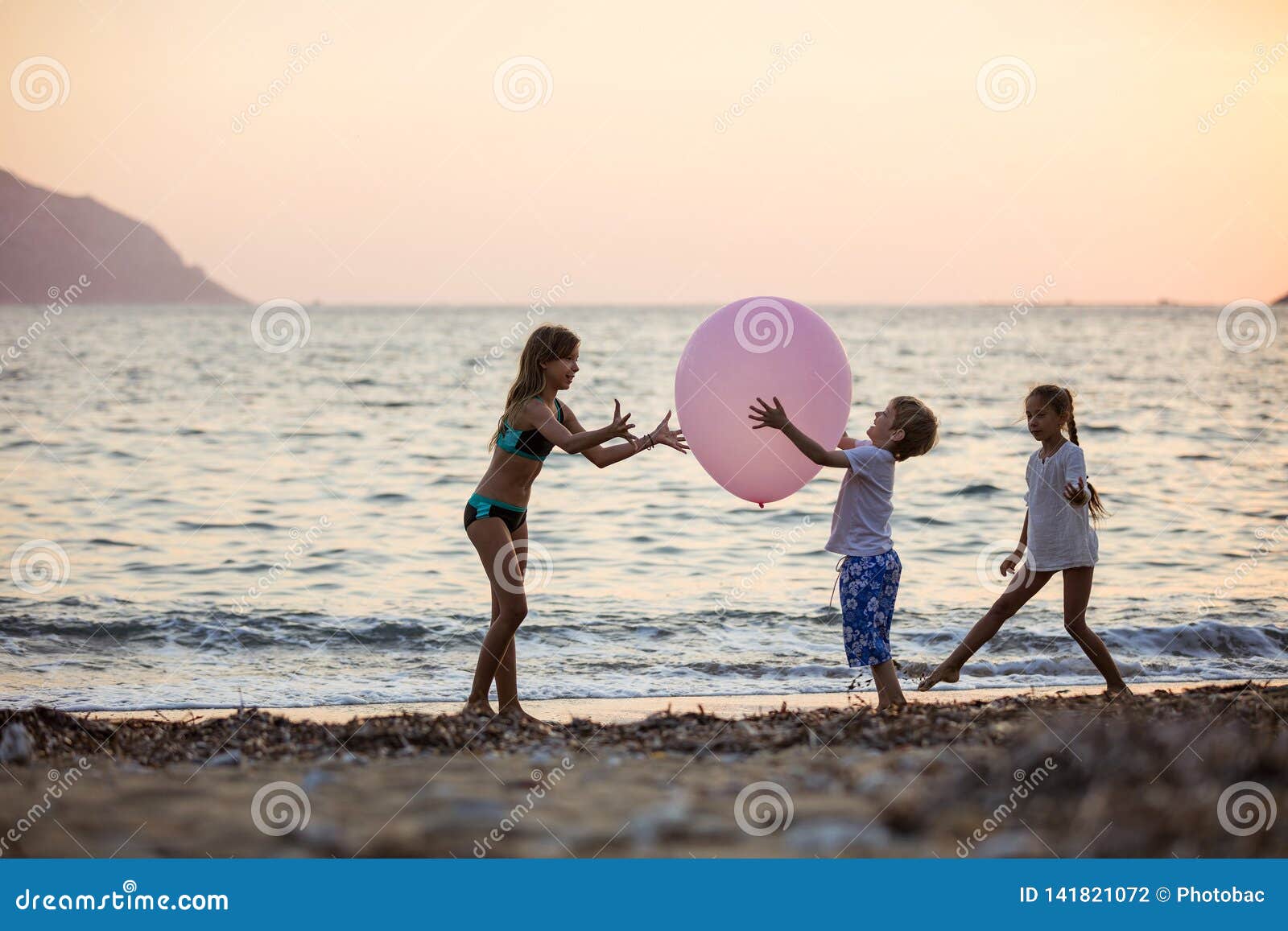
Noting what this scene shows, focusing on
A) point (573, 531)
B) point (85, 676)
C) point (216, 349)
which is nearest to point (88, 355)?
point (216, 349)

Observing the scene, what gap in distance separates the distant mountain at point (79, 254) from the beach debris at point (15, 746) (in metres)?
42.1

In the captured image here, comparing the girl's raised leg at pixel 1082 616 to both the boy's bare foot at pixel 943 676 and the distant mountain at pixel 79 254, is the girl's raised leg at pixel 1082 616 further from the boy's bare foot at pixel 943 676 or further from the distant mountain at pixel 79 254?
the distant mountain at pixel 79 254

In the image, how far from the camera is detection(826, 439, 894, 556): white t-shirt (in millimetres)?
5762

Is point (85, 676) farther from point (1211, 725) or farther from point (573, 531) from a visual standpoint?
point (1211, 725)

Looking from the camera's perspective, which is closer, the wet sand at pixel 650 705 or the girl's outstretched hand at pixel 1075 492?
the girl's outstretched hand at pixel 1075 492

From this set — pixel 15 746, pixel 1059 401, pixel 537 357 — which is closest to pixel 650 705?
pixel 537 357

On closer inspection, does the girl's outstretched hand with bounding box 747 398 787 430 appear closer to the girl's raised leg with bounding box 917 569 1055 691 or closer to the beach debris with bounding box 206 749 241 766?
the girl's raised leg with bounding box 917 569 1055 691

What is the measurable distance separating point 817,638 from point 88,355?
34366 millimetres

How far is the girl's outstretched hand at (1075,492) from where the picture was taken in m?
6.07

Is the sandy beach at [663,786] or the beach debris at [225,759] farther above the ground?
the sandy beach at [663,786]

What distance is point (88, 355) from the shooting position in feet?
120

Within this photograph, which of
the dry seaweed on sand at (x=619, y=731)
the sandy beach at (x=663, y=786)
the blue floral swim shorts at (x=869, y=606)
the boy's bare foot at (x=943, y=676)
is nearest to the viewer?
the sandy beach at (x=663, y=786)

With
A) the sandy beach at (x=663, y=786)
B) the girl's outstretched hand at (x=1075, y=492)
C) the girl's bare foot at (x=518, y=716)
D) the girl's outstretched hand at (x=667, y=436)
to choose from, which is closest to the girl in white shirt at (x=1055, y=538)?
the girl's outstretched hand at (x=1075, y=492)

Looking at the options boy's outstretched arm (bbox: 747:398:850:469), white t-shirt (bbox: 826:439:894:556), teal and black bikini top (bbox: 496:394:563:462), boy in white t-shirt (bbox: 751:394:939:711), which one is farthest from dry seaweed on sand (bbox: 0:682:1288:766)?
teal and black bikini top (bbox: 496:394:563:462)
